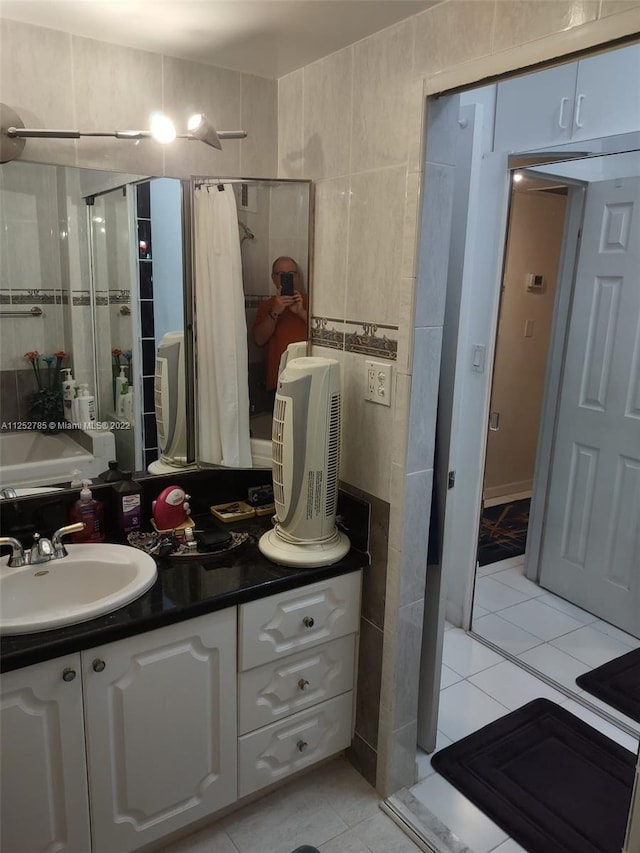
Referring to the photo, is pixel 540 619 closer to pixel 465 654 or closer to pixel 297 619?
pixel 465 654

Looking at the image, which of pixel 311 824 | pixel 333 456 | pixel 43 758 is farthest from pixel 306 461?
pixel 311 824

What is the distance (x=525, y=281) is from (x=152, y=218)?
2.75 m

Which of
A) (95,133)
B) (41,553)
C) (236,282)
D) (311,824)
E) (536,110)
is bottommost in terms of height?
(311,824)

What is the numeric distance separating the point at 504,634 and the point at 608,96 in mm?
2244

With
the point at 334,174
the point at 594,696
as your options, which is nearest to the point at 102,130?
the point at 334,174

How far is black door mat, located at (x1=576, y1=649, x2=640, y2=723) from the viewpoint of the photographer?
236 cm

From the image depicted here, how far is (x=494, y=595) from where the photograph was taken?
312 cm

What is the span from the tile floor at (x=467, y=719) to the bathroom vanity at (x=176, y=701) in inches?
4.4

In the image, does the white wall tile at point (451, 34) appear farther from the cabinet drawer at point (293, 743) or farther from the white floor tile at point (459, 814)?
the white floor tile at point (459, 814)

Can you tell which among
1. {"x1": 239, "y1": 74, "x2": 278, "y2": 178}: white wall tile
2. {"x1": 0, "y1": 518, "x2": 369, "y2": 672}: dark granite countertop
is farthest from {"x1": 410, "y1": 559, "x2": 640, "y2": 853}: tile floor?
{"x1": 239, "y1": 74, "x2": 278, "y2": 178}: white wall tile

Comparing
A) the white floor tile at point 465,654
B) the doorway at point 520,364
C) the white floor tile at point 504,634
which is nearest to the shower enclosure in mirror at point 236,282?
the white floor tile at point 465,654

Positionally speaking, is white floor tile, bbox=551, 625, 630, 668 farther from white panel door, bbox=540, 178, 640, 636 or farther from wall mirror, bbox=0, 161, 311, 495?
wall mirror, bbox=0, 161, 311, 495

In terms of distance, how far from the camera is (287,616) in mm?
1733

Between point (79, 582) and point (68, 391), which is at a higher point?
point (68, 391)
